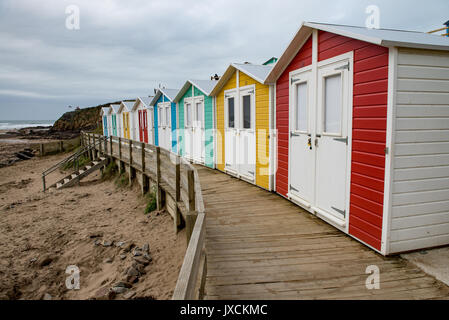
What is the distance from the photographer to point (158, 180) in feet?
28.3

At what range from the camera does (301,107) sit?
607cm

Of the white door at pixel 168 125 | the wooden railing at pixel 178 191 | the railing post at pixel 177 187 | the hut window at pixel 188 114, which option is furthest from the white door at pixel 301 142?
the white door at pixel 168 125

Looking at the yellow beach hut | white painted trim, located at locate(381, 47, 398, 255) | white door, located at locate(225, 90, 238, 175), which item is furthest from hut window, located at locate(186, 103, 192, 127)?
white painted trim, located at locate(381, 47, 398, 255)

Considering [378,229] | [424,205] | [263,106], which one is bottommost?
[378,229]

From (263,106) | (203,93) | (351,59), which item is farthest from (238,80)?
(351,59)

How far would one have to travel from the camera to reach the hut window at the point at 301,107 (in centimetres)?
593

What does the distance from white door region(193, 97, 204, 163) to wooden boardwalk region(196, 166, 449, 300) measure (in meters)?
5.93

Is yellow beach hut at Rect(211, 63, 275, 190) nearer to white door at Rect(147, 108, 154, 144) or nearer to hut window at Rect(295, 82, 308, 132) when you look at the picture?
hut window at Rect(295, 82, 308, 132)

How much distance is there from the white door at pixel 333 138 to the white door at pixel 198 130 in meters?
6.61

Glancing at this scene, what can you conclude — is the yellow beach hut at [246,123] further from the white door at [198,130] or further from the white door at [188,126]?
the white door at [188,126]

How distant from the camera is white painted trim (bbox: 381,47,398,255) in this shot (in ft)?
12.4

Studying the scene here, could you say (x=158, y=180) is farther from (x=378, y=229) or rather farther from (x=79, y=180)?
(x=79, y=180)

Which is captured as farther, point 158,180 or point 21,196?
point 21,196

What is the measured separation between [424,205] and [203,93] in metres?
8.32
